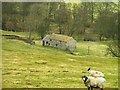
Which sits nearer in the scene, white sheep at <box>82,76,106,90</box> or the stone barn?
white sheep at <box>82,76,106,90</box>

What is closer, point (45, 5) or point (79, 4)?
point (45, 5)

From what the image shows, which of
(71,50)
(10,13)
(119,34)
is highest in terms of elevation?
(10,13)

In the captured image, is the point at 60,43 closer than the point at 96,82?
No

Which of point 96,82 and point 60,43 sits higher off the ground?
point 96,82

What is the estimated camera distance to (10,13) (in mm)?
42719

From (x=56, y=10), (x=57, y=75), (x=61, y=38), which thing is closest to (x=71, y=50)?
(x=61, y=38)

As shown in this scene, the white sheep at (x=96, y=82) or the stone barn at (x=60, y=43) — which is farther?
the stone barn at (x=60, y=43)

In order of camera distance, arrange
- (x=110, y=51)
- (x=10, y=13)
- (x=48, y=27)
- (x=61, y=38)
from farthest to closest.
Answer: (x=10, y=13) < (x=48, y=27) < (x=61, y=38) < (x=110, y=51)

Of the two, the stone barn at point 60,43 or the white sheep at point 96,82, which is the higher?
the white sheep at point 96,82

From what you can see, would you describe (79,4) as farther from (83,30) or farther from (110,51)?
(110,51)

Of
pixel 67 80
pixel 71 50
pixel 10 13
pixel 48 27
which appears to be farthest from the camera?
pixel 10 13

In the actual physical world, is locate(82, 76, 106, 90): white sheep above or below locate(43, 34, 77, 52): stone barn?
above

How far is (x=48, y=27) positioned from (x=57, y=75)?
27.1 metres

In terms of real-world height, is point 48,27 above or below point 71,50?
above
